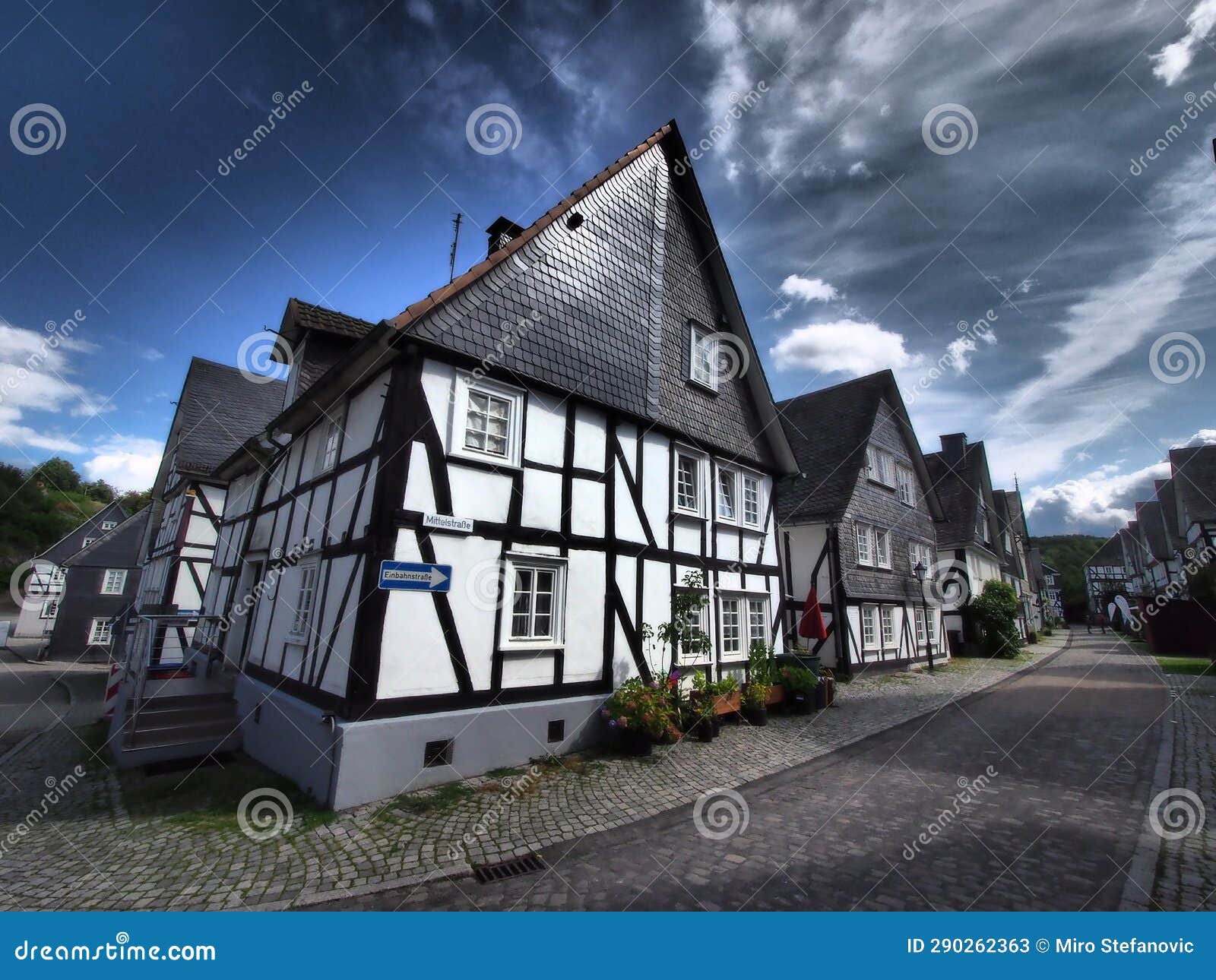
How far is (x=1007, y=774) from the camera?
7.65 meters

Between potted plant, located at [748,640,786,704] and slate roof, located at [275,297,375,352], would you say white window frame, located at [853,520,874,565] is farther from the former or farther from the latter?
slate roof, located at [275,297,375,352]

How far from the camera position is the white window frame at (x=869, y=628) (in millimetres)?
18359

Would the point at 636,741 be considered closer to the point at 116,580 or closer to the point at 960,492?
the point at 960,492

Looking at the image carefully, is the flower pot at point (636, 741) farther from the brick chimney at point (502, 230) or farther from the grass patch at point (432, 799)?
the brick chimney at point (502, 230)

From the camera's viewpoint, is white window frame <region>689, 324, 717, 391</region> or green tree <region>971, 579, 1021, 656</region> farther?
Result: green tree <region>971, 579, 1021, 656</region>

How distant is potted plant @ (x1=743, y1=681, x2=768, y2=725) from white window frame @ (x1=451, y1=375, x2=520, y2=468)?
21.6 feet

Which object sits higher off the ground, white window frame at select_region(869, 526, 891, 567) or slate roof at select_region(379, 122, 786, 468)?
slate roof at select_region(379, 122, 786, 468)

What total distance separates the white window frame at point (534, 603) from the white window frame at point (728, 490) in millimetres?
4857

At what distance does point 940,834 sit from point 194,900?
6748mm

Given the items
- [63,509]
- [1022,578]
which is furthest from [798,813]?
[63,509]

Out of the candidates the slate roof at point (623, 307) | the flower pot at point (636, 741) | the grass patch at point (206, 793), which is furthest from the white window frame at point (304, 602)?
the flower pot at point (636, 741)

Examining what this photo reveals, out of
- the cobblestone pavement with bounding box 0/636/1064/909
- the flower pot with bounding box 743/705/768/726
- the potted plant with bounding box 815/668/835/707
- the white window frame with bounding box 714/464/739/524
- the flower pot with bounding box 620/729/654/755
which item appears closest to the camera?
the cobblestone pavement with bounding box 0/636/1064/909

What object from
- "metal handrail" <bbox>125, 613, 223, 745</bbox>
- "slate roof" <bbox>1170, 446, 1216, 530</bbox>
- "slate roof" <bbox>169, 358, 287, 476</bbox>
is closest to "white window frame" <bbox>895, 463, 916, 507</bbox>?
"metal handrail" <bbox>125, 613, 223, 745</bbox>

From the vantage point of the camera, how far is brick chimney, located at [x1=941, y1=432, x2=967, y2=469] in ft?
108
